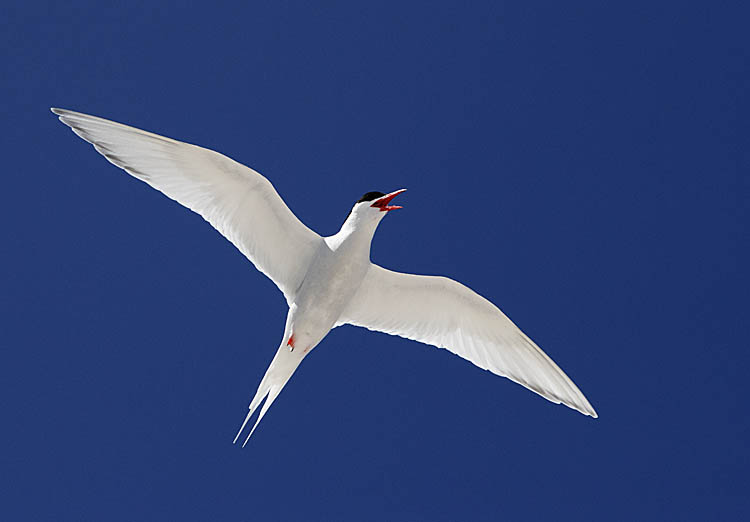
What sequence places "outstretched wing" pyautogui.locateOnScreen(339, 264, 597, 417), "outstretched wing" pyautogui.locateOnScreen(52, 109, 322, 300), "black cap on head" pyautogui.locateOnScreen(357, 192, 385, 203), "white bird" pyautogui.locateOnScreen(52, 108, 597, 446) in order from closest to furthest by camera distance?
1. "outstretched wing" pyautogui.locateOnScreen(52, 109, 322, 300)
2. "white bird" pyautogui.locateOnScreen(52, 108, 597, 446)
3. "black cap on head" pyautogui.locateOnScreen(357, 192, 385, 203)
4. "outstretched wing" pyautogui.locateOnScreen(339, 264, 597, 417)

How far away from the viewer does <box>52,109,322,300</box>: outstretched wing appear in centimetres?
712

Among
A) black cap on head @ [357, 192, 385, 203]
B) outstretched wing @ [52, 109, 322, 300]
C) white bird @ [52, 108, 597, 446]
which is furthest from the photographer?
black cap on head @ [357, 192, 385, 203]

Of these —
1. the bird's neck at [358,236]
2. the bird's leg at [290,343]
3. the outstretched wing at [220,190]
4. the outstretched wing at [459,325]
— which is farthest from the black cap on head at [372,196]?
the bird's leg at [290,343]

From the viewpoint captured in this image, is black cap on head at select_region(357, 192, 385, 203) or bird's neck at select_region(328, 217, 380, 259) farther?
black cap on head at select_region(357, 192, 385, 203)

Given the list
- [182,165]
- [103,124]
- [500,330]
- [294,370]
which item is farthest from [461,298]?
[103,124]

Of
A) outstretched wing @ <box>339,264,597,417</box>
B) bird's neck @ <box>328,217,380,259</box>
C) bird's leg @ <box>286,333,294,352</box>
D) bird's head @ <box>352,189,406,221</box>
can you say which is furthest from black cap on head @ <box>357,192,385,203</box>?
bird's leg @ <box>286,333,294,352</box>

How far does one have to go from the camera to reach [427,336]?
8.40 m

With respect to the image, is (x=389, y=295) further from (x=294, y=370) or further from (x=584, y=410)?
(x=584, y=410)

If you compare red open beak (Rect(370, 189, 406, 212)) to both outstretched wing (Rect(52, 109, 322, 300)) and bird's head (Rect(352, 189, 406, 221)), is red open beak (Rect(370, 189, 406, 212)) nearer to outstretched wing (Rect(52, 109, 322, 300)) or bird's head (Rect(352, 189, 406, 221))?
bird's head (Rect(352, 189, 406, 221))

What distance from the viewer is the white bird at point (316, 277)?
7.23m

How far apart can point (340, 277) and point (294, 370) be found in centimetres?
102

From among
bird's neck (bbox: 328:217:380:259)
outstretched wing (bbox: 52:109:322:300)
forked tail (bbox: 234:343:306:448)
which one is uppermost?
bird's neck (bbox: 328:217:380:259)

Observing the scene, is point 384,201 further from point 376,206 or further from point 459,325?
point 459,325

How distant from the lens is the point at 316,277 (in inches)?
301
